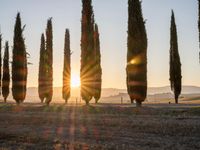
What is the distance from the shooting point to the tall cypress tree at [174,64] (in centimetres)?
5053

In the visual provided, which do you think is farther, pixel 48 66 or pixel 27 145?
pixel 48 66

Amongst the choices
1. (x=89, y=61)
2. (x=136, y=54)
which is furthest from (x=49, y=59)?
(x=136, y=54)

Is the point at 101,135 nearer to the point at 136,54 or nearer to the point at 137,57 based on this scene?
the point at 137,57

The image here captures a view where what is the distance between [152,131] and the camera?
17.2 m

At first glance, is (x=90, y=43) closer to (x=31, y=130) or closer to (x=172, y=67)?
(x=172, y=67)

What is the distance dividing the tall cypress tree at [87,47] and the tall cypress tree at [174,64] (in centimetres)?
1418

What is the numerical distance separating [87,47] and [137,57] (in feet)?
26.4

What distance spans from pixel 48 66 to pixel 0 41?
12985 millimetres

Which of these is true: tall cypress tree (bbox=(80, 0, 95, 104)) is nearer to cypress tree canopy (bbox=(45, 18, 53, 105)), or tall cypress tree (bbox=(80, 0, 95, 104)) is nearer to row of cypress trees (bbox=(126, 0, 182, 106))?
row of cypress trees (bbox=(126, 0, 182, 106))

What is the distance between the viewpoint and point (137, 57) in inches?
1329

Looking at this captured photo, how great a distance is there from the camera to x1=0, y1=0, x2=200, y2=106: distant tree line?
33781 millimetres

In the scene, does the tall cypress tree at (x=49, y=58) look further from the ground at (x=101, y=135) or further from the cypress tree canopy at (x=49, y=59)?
the ground at (x=101, y=135)

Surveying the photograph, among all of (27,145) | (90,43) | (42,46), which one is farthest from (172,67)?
(27,145)

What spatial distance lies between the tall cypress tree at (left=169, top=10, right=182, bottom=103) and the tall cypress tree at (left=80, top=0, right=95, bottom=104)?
46.5 ft
